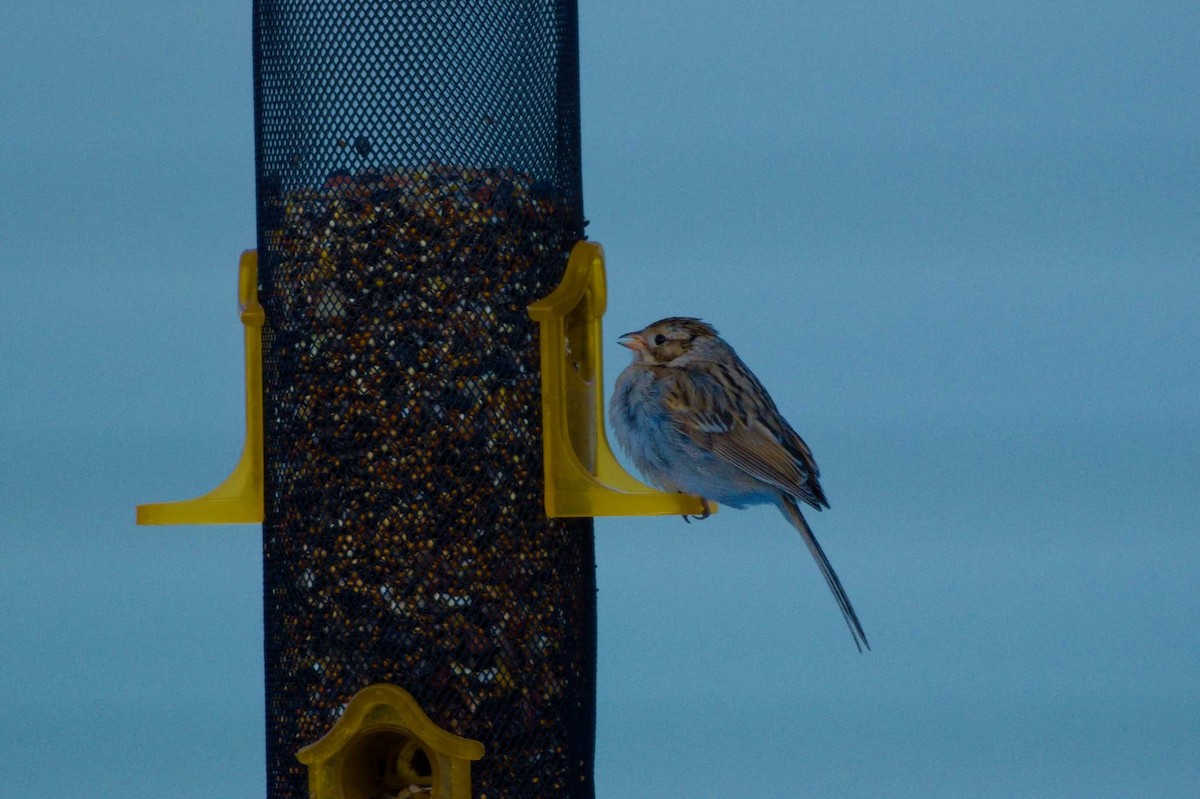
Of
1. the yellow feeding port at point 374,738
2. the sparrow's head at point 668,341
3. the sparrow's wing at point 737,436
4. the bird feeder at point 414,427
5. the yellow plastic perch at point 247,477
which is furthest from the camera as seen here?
the sparrow's head at point 668,341

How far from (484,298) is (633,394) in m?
0.77

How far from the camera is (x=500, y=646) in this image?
469 centimetres

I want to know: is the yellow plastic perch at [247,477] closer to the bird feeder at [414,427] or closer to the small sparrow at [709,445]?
the bird feeder at [414,427]

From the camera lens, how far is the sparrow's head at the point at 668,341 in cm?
558

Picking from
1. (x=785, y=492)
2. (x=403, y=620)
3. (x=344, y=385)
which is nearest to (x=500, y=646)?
(x=403, y=620)

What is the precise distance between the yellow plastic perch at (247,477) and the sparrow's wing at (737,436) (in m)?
1.14

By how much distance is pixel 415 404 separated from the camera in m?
4.70

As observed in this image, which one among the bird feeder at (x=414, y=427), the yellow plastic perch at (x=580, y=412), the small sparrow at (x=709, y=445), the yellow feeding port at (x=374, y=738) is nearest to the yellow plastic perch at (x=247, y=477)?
the bird feeder at (x=414, y=427)

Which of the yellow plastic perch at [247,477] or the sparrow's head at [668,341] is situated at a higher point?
the sparrow's head at [668,341]

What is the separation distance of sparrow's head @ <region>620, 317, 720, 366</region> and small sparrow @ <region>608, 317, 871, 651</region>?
0.08 m

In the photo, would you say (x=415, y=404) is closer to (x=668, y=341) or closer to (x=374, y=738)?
(x=374, y=738)

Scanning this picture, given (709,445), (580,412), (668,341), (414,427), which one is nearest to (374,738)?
(414,427)

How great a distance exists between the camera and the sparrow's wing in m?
5.36

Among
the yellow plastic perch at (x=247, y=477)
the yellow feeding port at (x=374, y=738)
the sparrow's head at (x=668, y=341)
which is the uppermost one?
the sparrow's head at (x=668, y=341)
